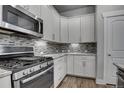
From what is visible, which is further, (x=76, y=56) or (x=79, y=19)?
(x=79, y=19)

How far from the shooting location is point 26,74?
1.05 metres

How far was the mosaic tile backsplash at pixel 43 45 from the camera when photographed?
158cm

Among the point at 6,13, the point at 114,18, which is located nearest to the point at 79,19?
the point at 114,18

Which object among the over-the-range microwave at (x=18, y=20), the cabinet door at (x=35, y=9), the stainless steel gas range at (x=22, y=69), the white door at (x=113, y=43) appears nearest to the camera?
the stainless steel gas range at (x=22, y=69)

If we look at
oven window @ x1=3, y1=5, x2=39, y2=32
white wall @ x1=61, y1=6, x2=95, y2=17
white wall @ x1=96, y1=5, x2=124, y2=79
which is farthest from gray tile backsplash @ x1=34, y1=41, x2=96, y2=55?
white wall @ x1=61, y1=6, x2=95, y2=17

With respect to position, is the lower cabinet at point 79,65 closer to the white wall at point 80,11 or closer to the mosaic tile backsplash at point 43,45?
the mosaic tile backsplash at point 43,45

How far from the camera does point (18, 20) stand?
4.48ft

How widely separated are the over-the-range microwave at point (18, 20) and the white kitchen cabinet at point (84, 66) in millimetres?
1839

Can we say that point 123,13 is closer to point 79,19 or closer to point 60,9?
point 79,19

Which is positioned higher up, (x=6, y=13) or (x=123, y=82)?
(x=6, y=13)

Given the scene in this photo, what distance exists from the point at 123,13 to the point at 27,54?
2.78 meters

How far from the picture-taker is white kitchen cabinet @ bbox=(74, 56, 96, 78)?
9.70ft

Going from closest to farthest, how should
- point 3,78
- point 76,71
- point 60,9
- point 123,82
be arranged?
point 3,78
point 123,82
point 76,71
point 60,9

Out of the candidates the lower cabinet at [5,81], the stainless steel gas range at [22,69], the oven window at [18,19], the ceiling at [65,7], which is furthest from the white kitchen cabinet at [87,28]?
the lower cabinet at [5,81]
